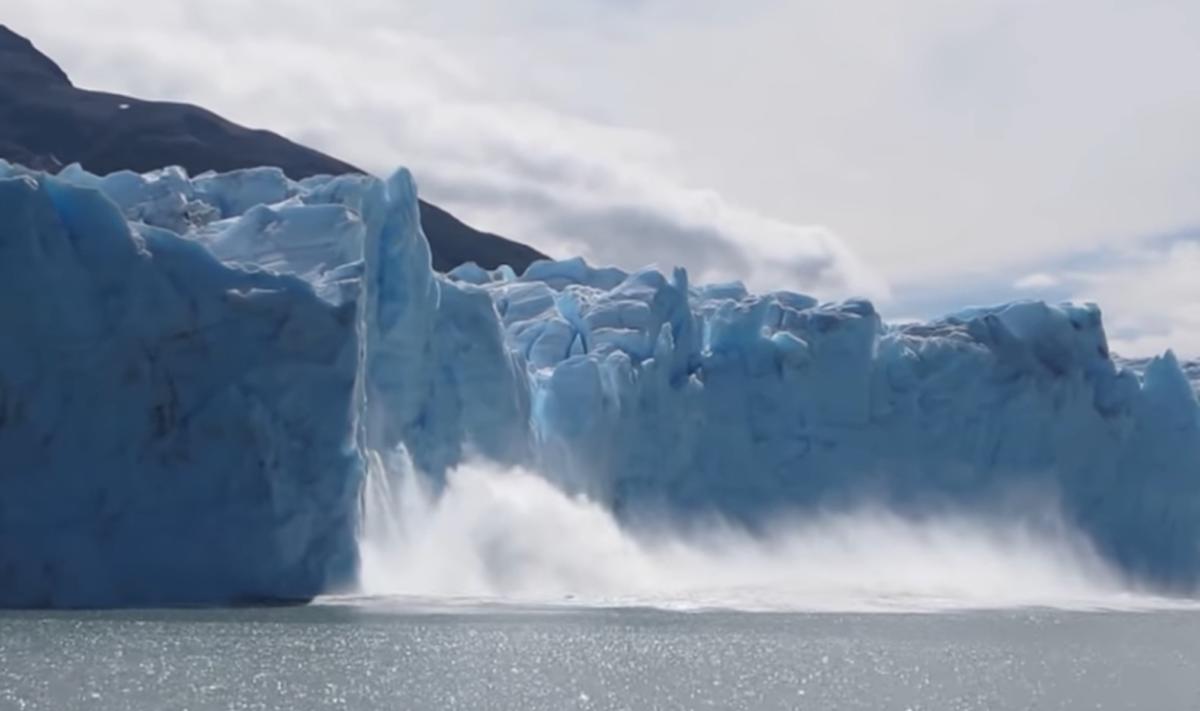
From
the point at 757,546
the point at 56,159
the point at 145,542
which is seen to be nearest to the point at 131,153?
the point at 56,159

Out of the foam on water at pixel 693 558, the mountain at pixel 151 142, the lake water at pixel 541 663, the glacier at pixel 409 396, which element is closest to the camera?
the lake water at pixel 541 663

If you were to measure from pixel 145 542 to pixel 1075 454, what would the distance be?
771 inches

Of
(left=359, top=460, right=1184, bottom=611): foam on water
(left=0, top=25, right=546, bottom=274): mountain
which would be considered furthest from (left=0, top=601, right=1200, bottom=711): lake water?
(left=0, top=25, right=546, bottom=274): mountain

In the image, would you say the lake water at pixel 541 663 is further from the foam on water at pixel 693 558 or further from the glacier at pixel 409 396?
the foam on water at pixel 693 558

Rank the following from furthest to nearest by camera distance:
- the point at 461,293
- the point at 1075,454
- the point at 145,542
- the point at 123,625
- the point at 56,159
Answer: the point at 56,159
the point at 1075,454
the point at 461,293
the point at 145,542
the point at 123,625

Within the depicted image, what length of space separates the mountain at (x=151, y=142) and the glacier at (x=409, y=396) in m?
22.6

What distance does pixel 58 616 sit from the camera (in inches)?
800

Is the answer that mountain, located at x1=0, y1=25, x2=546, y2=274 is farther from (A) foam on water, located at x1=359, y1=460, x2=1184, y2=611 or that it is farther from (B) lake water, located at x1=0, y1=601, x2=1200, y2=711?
(B) lake water, located at x1=0, y1=601, x2=1200, y2=711

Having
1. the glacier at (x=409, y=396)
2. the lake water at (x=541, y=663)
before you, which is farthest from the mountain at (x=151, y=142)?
the lake water at (x=541, y=663)

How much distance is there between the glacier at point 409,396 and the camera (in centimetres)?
2138

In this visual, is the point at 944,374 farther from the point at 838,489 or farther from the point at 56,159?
the point at 56,159

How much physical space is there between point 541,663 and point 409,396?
7.47 m

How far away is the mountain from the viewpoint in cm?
5566

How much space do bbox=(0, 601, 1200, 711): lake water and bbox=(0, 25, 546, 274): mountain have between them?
31968mm
